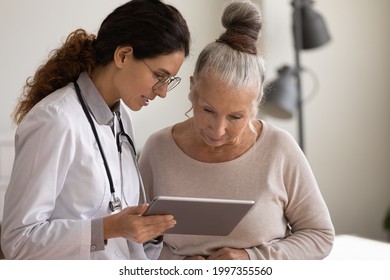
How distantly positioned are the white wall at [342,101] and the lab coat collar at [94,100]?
253 cm

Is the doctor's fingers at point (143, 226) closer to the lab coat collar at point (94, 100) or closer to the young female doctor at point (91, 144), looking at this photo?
the young female doctor at point (91, 144)

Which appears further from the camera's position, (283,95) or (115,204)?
(283,95)

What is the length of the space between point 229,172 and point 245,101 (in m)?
0.20

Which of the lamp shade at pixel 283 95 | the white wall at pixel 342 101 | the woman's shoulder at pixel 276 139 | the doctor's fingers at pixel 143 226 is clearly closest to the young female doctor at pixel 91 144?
the doctor's fingers at pixel 143 226

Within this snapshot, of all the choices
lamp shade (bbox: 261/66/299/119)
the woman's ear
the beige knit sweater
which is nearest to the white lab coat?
the woman's ear

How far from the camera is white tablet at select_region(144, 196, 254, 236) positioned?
1.50 metres

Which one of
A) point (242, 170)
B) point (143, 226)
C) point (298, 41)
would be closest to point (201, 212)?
point (143, 226)

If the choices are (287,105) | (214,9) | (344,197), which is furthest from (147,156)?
(344,197)

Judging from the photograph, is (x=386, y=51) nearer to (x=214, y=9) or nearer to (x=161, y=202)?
(x=214, y=9)

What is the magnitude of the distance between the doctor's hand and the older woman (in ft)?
0.93

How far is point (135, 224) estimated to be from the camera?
4.81ft

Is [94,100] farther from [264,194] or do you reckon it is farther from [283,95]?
[283,95]

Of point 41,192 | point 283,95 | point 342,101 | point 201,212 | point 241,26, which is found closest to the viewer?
point 41,192

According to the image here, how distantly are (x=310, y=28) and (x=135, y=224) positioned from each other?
9.80 ft
